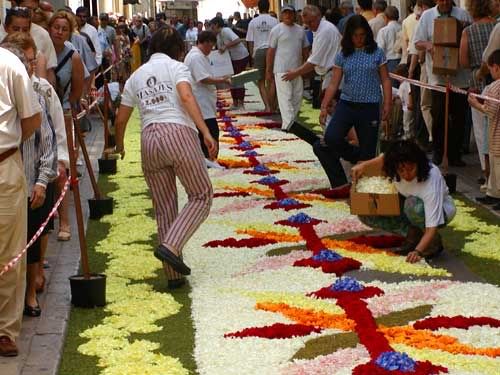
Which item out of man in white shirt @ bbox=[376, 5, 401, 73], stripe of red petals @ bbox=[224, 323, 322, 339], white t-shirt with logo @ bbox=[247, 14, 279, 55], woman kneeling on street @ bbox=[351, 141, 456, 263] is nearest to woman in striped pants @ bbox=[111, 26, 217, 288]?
stripe of red petals @ bbox=[224, 323, 322, 339]

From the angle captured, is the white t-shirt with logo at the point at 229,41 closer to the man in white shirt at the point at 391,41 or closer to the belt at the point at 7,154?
the man in white shirt at the point at 391,41

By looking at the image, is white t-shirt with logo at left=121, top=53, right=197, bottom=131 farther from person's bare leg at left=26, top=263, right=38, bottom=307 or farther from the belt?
the belt

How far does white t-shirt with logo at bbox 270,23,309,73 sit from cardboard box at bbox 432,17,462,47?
525cm

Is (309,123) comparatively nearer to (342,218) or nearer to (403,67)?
(403,67)

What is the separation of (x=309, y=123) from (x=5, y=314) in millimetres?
14562

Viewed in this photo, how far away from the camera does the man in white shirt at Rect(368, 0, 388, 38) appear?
20.1 metres

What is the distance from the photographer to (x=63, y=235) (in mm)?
10906

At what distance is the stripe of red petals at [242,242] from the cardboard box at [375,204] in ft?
3.15

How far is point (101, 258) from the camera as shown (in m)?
10.1

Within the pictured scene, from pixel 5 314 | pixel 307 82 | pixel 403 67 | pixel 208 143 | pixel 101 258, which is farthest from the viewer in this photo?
pixel 307 82

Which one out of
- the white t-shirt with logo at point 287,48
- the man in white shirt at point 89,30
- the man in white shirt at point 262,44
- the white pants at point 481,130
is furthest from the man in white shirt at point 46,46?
the man in white shirt at point 262,44

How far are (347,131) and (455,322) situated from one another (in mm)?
5272

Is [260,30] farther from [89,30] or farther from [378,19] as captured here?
[89,30]

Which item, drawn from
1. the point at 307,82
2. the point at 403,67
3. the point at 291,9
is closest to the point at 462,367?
the point at 403,67
